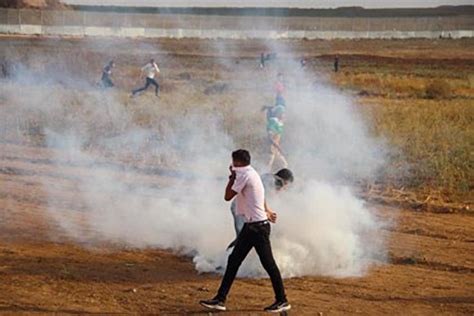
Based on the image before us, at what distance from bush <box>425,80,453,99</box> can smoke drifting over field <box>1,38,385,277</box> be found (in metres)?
5.21

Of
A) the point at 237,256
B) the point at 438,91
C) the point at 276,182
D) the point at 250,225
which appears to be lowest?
the point at 237,256

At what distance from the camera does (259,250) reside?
345 inches

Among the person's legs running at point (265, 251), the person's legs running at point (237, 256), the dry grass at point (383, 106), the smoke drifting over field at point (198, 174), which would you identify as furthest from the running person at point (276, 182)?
the dry grass at point (383, 106)

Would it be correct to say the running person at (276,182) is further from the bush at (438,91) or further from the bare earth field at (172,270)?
the bush at (438,91)

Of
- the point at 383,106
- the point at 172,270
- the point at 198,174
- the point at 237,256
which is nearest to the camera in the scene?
the point at 237,256

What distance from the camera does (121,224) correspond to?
508 inches

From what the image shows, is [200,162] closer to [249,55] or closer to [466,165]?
[466,165]

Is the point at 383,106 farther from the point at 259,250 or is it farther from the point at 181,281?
the point at 259,250

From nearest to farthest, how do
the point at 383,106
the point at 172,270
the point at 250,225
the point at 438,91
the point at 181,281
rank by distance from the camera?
the point at 250,225, the point at 181,281, the point at 172,270, the point at 383,106, the point at 438,91

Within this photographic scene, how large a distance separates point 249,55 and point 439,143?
772 inches

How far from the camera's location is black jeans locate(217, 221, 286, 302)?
28.6 ft

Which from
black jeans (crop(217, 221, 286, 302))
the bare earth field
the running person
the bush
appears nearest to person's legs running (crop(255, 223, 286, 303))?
black jeans (crop(217, 221, 286, 302))

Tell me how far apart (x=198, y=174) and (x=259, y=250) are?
8.38m

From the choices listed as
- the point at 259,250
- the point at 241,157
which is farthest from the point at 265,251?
the point at 241,157
